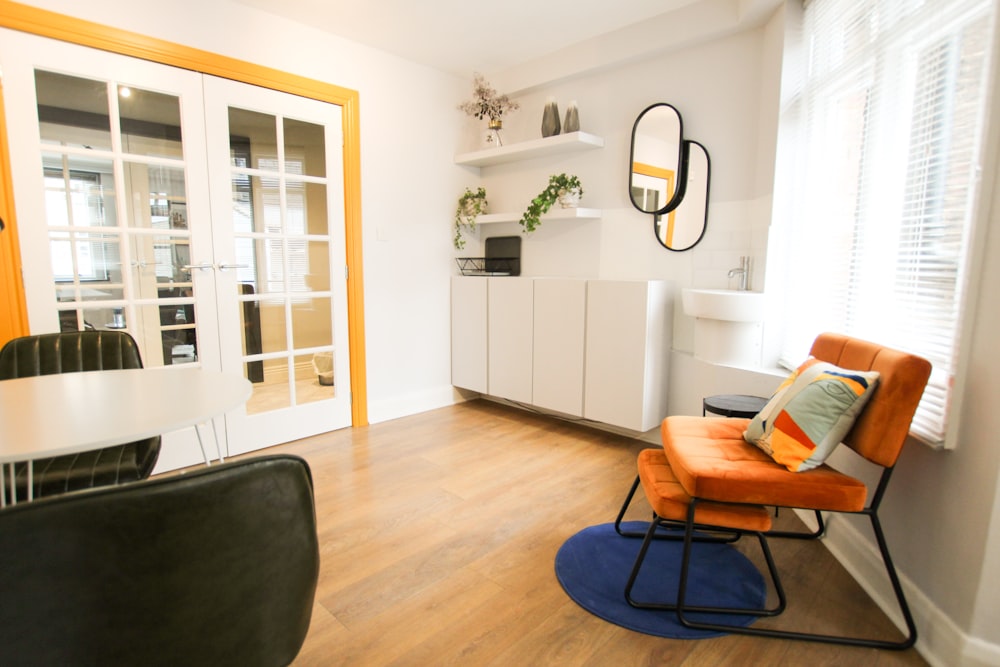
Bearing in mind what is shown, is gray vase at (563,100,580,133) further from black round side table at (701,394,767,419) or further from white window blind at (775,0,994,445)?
black round side table at (701,394,767,419)

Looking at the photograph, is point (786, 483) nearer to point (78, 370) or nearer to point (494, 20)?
point (78, 370)

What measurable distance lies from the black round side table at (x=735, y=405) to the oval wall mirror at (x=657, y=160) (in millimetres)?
1241

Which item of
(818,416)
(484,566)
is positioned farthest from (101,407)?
(818,416)

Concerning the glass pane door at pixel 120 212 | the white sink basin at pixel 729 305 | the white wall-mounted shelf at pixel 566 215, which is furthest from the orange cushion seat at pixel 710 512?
the glass pane door at pixel 120 212

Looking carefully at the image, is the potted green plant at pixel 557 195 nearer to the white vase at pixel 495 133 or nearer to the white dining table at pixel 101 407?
the white vase at pixel 495 133

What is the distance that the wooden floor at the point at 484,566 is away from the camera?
1522mm

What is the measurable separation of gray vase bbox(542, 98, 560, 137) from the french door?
4.49 feet

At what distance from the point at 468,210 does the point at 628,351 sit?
1.74m

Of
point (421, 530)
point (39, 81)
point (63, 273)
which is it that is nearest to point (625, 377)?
point (421, 530)

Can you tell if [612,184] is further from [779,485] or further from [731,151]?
[779,485]

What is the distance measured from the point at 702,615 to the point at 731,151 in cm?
234

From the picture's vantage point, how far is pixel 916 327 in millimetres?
1663

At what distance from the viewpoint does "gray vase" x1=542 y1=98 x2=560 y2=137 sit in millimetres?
3471

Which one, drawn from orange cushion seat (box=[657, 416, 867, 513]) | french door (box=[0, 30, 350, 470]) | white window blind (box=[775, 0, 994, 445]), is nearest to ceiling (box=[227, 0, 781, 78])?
french door (box=[0, 30, 350, 470])
